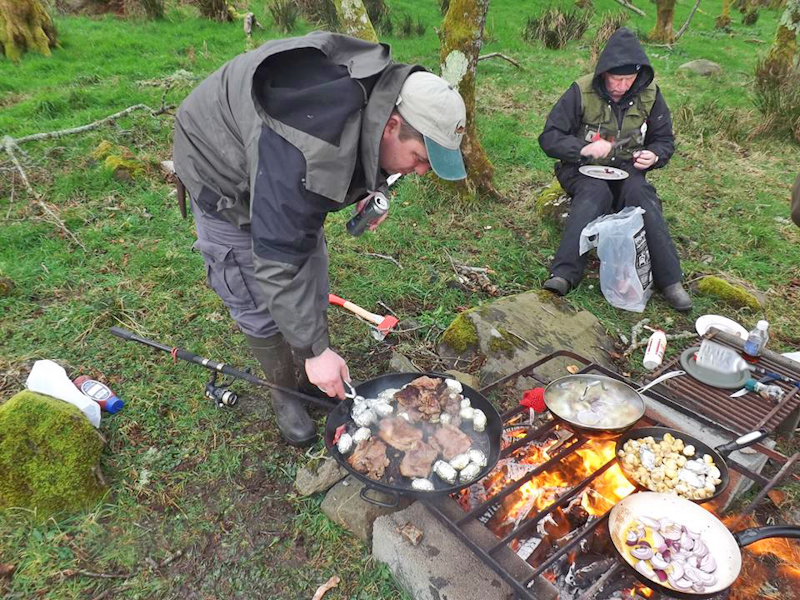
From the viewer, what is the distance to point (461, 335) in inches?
144

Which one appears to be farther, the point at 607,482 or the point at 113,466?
the point at 113,466

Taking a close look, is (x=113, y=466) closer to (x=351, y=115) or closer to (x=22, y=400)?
(x=22, y=400)

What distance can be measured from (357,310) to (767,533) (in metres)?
2.75

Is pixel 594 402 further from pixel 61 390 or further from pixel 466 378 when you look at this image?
pixel 61 390

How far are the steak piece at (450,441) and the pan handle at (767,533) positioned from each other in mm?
1192

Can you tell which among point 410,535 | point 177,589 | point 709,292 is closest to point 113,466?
point 177,589

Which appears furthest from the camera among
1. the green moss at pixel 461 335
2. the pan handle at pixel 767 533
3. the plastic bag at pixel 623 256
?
the plastic bag at pixel 623 256

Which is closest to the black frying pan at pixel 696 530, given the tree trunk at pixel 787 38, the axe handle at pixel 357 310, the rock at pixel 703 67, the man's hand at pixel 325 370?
the man's hand at pixel 325 370

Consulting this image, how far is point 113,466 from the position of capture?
290cm

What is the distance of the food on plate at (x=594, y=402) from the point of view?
8.73 ft

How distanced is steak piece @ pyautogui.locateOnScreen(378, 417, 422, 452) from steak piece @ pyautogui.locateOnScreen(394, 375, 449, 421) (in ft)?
0.20

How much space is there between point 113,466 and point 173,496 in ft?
1.41

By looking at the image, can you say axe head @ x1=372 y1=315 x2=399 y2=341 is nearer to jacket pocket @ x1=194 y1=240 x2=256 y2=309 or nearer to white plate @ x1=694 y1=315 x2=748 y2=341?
jacket pocket @ x1=194 y1=240 x2=256 y2=309

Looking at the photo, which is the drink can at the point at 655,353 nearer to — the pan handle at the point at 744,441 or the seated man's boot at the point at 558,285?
the pan handle at the point at 744,441
